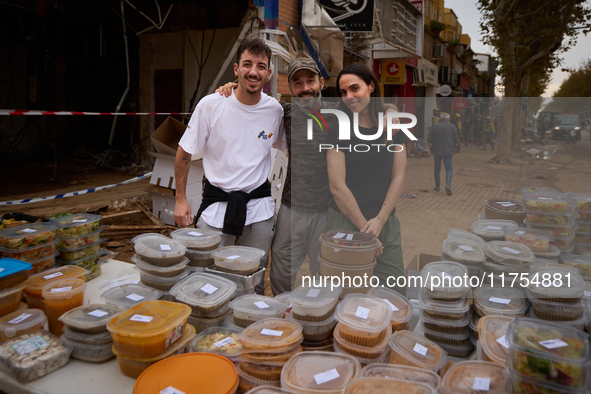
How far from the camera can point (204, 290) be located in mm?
1993

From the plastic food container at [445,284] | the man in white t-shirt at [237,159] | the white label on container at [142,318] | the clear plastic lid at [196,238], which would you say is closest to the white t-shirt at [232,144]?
the man in white t-shirt at [237,159]

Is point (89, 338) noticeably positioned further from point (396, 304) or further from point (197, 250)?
point (396, 304)

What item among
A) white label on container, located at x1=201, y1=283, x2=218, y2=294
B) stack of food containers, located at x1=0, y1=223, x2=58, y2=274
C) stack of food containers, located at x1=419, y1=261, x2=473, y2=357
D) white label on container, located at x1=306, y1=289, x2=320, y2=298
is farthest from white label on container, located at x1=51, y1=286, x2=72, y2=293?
stack of food containers, located at x1=419, y1=261, x2=473, y2=357

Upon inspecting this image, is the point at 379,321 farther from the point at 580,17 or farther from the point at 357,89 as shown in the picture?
the point at 580,17

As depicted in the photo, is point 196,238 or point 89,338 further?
point 196,238

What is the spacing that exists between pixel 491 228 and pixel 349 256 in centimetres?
87

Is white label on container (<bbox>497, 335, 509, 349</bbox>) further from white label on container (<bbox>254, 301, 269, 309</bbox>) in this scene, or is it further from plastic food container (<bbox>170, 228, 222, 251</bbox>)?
plastic food container (<bbox>170, 228, 222, 251</bbox>)

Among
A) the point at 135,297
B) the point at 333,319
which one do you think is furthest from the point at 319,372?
the point at 135,297

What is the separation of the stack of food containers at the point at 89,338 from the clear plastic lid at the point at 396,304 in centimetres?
130

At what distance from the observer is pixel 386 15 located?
11789mm

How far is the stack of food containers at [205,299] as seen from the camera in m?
1.93

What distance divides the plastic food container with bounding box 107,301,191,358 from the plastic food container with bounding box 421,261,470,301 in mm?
1116

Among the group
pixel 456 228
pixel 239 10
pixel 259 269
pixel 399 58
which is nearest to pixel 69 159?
pixel 239 10

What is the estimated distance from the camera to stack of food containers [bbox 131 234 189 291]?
2.11 meters
